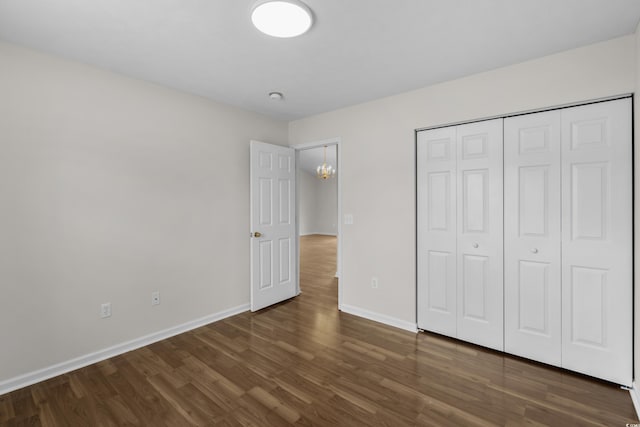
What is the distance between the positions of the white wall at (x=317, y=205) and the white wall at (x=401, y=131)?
8.07 meters

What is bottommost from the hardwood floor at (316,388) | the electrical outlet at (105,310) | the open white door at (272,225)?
the hardwood floor at (316,388)

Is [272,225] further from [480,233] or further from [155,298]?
[480,233]

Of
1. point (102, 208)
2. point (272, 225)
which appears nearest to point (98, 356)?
point (102, 208)

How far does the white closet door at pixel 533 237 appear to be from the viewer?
234 cm

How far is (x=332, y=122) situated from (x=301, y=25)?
183 centimetres

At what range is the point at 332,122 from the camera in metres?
3.69

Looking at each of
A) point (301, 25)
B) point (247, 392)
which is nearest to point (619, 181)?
point (301, 25)

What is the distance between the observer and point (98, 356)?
2.48 meters

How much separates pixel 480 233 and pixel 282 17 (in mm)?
2371

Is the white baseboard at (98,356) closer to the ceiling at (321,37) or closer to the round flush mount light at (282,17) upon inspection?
the ceiling at (321,37)

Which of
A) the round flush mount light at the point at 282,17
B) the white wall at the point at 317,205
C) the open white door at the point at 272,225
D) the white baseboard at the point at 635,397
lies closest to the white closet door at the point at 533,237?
the white baseboard at the point at 635,397

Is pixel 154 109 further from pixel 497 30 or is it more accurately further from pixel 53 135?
pixel 497 30

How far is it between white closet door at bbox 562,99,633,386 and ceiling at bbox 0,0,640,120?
64 centimetres

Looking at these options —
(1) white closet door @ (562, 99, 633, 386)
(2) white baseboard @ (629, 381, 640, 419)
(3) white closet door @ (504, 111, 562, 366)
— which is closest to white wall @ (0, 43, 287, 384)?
(3) white closet door @ (504, 111, 562, 366)
